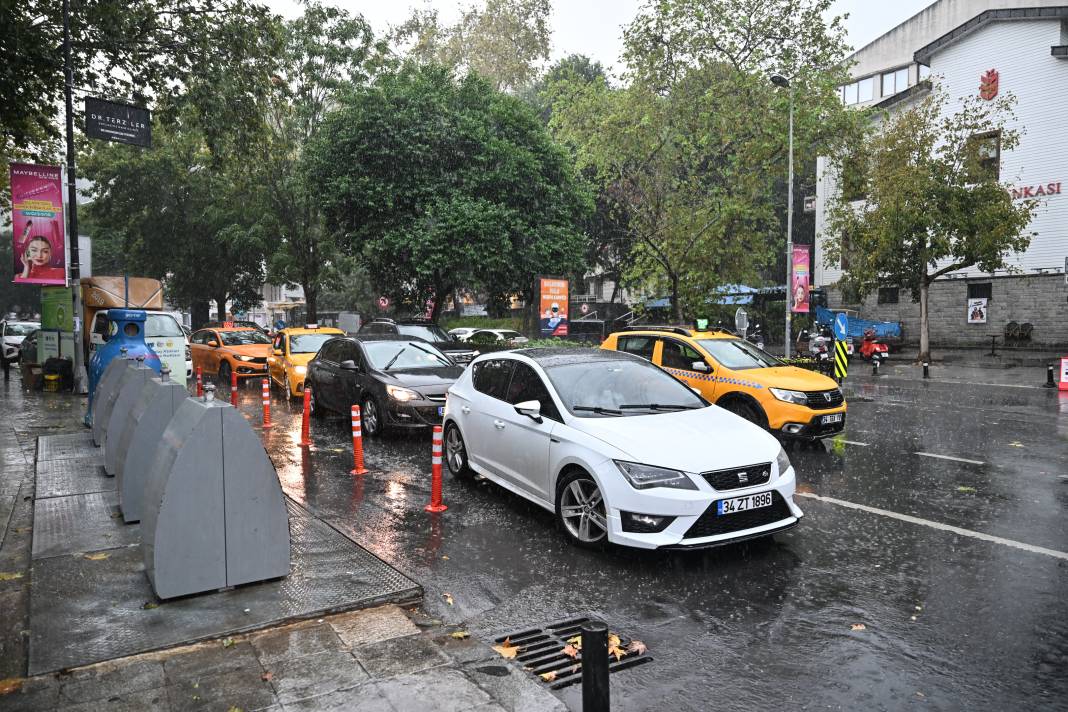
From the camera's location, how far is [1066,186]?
27859 millimetres

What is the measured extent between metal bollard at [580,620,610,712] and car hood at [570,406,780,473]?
8.92ft

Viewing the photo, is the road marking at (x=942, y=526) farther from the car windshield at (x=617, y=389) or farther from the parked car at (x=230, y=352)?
the parked car at (x=230, y=352)

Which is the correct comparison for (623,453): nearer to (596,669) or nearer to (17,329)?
(596,669)

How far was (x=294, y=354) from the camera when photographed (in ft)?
54.9

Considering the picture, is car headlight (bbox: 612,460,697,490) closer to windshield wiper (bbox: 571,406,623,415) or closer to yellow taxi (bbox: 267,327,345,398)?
windshield wiper (bbox: 571,406,623,415)

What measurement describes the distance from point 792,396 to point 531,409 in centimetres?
510

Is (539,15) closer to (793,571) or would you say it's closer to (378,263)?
(378,263)

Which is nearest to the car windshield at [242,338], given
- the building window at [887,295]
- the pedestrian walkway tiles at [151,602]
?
the pedestrian walkway tiles at [151,602]

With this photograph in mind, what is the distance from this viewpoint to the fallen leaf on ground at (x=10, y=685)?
11.9 feet

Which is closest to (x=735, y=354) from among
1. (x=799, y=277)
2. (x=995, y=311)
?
(x=799, y=277)

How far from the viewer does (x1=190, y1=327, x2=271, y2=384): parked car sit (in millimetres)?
20000

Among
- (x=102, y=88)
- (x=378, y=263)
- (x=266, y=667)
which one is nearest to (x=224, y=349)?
(x=378, y=263)

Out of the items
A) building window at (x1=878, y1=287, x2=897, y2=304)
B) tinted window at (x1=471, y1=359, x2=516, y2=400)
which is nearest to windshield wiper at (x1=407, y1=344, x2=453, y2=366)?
tinted window at (x1=471, y1=359, x2=516, y2=400)

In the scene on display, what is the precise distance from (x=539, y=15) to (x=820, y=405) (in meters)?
42.2
